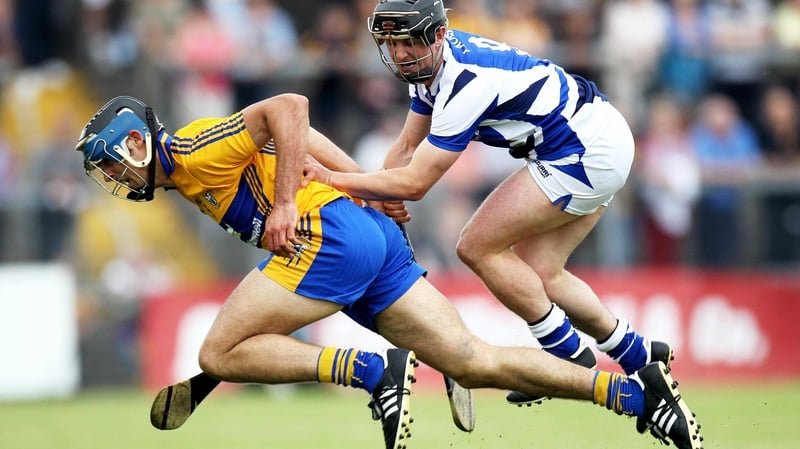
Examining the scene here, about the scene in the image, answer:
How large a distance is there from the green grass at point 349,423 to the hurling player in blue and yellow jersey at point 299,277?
1.55 meters

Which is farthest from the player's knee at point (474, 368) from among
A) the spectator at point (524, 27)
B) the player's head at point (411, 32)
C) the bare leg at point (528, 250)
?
the spectator at point (524, 27)

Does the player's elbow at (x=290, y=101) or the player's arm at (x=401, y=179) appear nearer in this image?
the player's elbow at (x=290, y=101)

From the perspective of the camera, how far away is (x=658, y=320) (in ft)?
46.6

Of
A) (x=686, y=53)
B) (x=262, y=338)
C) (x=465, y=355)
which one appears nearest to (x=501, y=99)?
(x=465, y=355)

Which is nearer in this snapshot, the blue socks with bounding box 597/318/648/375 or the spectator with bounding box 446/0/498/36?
the blue socks with bounding box 597/318/648/375

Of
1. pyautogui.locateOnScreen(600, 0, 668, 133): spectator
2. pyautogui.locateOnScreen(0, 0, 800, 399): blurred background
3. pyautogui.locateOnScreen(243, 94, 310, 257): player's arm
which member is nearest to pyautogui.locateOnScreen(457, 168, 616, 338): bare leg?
pyautogui.locateOnScreen(243, 94, 310, 257): player's arm

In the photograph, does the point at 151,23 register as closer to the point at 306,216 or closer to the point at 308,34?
the point at 308,34

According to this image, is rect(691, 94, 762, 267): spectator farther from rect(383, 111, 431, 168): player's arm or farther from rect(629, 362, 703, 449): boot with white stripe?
rect(629, 362, 703, 449): boot with white stripe

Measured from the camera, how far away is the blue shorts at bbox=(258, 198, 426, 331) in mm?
7352

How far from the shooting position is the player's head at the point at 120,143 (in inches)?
284

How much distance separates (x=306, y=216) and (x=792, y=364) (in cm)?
862

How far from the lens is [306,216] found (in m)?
7.43

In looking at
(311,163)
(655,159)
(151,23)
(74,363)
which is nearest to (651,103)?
(655,159)

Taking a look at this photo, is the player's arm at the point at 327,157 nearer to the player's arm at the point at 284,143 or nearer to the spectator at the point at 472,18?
the player's arm at the point at 284,143
